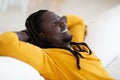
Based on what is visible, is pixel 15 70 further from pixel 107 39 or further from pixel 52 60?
pixel 107 39

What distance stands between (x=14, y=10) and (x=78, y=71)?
9.03ft

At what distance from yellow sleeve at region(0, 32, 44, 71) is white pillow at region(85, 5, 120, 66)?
19.4 inches

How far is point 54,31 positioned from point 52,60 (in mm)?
141

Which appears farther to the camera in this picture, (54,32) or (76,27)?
(76,27)

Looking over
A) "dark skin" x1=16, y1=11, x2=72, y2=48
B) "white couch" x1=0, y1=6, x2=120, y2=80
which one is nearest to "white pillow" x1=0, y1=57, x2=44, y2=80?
"dark skin" x1=16, y1=11, x2=72, y2=48

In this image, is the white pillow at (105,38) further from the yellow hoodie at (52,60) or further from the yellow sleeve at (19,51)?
the yellow sleeve at (19,51)

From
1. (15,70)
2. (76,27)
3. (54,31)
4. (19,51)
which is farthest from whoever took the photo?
(76,27)

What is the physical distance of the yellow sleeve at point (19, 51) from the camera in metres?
1.06

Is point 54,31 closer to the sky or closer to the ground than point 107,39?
closer to the sky

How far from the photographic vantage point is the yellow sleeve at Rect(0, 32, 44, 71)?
1.06 meters

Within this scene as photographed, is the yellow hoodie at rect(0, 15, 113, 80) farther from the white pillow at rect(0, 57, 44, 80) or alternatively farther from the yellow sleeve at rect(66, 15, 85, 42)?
the yellow sleeve at rect(66, 15, 85, 42)

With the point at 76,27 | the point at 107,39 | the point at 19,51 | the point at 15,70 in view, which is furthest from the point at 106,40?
the point at 15,70

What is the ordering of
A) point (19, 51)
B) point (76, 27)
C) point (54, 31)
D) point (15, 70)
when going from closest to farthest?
point (15, 70) → point (19, 51) → point (54, 31) → point (76, 27)

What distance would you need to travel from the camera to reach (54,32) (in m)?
1.23
